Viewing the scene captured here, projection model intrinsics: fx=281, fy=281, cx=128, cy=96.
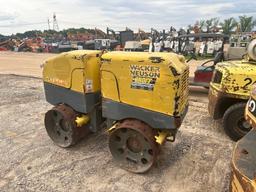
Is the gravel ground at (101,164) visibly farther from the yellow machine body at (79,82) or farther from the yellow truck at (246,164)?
the yellow truck at (246,164)

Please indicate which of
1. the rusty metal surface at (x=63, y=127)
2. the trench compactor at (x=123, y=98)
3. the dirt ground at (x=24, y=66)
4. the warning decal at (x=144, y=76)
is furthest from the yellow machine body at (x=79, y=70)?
the dirt ground at (x=24, y=66)

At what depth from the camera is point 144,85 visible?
12.5 feet

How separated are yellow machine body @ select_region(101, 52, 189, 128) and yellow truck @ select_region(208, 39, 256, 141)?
1198 millimetres

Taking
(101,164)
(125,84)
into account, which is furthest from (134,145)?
(125,84)

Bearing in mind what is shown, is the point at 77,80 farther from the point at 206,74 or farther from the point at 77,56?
the point at 206,74

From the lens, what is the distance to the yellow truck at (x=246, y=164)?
239 centimetres

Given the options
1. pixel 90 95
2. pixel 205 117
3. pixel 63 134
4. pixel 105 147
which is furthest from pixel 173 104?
pixel 205 117

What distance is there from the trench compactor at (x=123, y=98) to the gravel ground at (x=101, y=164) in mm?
266

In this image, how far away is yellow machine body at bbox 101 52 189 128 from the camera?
3631mm

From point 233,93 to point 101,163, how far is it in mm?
2592

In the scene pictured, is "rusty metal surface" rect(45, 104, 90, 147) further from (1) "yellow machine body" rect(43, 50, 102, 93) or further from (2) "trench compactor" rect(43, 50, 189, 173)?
(1) "yellow machine body" rect(43, 50, 102, 93)

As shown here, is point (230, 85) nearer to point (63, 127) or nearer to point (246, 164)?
point (246, 164)

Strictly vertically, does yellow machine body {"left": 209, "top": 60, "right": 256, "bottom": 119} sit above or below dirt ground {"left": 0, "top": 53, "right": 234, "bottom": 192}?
above

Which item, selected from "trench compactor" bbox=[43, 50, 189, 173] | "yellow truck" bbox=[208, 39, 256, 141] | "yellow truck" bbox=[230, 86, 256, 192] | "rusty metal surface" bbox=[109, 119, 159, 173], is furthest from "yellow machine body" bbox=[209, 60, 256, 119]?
"yellow truck" bbox=[230, 86, 256, 192]
